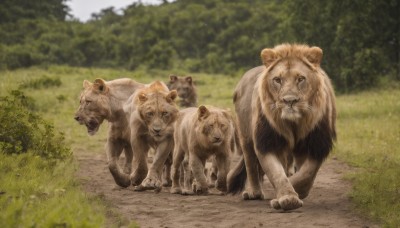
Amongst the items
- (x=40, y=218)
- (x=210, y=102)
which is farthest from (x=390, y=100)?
(x=40, y=218)

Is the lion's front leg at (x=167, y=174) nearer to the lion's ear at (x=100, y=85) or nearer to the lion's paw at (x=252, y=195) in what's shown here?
the lion's ear at (x=100, y=85)

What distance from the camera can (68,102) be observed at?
57.2 feet

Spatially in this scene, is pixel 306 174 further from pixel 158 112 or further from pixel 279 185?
pixel 158 112

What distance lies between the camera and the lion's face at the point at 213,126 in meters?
7.47

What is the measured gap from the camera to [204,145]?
753cm

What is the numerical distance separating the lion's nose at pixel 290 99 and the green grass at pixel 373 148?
1.05 m

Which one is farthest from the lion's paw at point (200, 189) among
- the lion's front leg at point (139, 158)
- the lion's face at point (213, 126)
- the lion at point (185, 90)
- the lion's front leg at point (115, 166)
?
the lion at point (185, 90)

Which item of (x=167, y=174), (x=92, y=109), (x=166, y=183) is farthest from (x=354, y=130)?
(x=92, y=109)

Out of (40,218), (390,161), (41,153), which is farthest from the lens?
(390,161)

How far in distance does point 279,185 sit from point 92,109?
9.85ft

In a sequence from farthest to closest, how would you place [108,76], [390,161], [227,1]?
[227,1], [108,76], [390,161]

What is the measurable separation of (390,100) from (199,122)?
32.1 feet

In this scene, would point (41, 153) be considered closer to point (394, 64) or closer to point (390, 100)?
point (390, 100)

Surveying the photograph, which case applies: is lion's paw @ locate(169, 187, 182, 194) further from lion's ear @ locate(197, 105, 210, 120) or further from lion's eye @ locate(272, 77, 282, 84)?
lion's eye @ locate(272, 77, 282, 84)
